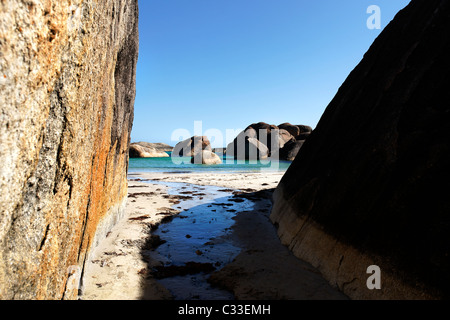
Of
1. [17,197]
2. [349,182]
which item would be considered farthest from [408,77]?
[17,197]

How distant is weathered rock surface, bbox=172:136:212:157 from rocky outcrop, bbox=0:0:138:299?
140 ft

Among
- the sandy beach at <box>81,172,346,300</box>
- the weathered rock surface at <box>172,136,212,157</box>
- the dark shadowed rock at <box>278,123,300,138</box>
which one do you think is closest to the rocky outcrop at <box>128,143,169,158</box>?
the weathered rock surface at <box>172,136,212,157</box>

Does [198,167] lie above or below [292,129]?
below

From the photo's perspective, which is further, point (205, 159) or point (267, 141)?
point (267, 141)

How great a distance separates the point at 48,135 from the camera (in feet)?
6.82

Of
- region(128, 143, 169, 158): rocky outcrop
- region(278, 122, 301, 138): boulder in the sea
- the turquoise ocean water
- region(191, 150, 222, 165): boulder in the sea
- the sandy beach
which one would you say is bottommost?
the sandy beach

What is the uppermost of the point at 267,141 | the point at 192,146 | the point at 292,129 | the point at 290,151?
the point at 292,129

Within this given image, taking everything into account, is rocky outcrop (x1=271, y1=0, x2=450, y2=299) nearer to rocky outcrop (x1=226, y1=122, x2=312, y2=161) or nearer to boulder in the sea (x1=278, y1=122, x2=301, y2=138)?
rocky outcrop (x1=226, y1=122, x2=312, y2=161)

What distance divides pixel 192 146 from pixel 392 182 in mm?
48077

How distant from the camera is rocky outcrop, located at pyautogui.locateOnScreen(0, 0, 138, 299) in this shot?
5.15ft

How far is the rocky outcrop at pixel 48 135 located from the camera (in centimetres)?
157

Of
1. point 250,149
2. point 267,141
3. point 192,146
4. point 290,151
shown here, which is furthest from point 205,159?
point 267,141

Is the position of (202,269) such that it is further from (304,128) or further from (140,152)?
(304,128)

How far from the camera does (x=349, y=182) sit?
12.8ft
